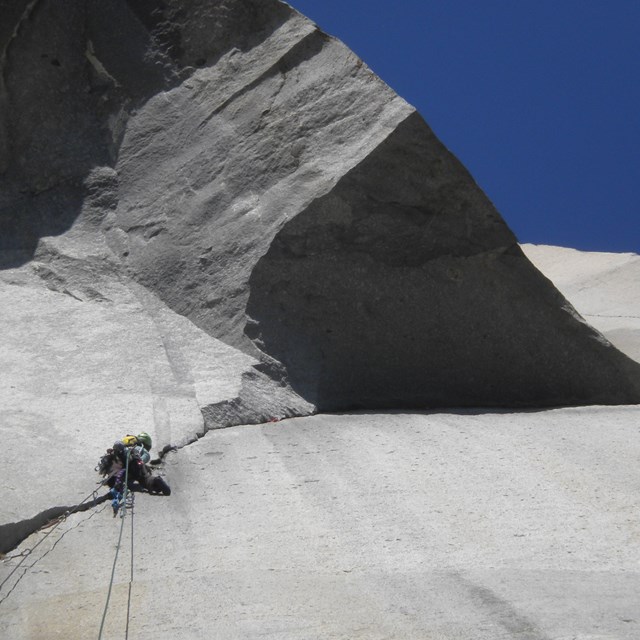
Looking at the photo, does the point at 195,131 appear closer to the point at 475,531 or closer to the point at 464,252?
the point at 464,252

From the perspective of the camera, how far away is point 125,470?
163 inches

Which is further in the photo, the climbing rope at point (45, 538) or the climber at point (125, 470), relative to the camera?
the climber at point (125, 470)

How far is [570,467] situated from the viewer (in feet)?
15.0

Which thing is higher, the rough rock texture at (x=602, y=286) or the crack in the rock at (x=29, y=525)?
the rough rock texture at (x=602, y=286)

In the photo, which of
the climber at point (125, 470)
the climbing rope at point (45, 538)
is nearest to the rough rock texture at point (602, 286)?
the climber at point (125, 470)

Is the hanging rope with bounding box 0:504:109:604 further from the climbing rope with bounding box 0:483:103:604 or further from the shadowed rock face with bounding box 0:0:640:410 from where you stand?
the shadowed rock face with bounding box 0:0:640:410

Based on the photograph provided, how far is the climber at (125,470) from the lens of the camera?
163 inches

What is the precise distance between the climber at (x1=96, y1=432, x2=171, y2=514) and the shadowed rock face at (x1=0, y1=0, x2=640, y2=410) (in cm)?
121

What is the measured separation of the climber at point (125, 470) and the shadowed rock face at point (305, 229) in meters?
1.21

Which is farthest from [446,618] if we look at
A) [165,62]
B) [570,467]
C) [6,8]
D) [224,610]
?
[6,8]

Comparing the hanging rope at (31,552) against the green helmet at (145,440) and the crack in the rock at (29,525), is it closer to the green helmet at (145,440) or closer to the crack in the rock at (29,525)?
the crack in the rock at (29,525)

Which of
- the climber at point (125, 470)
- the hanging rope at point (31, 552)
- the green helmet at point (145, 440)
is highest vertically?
the green helmet at point (145, 440)

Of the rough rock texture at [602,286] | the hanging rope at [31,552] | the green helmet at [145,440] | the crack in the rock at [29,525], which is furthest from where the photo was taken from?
the rough rock texture at [602,286]

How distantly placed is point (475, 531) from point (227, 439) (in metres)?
1.43
